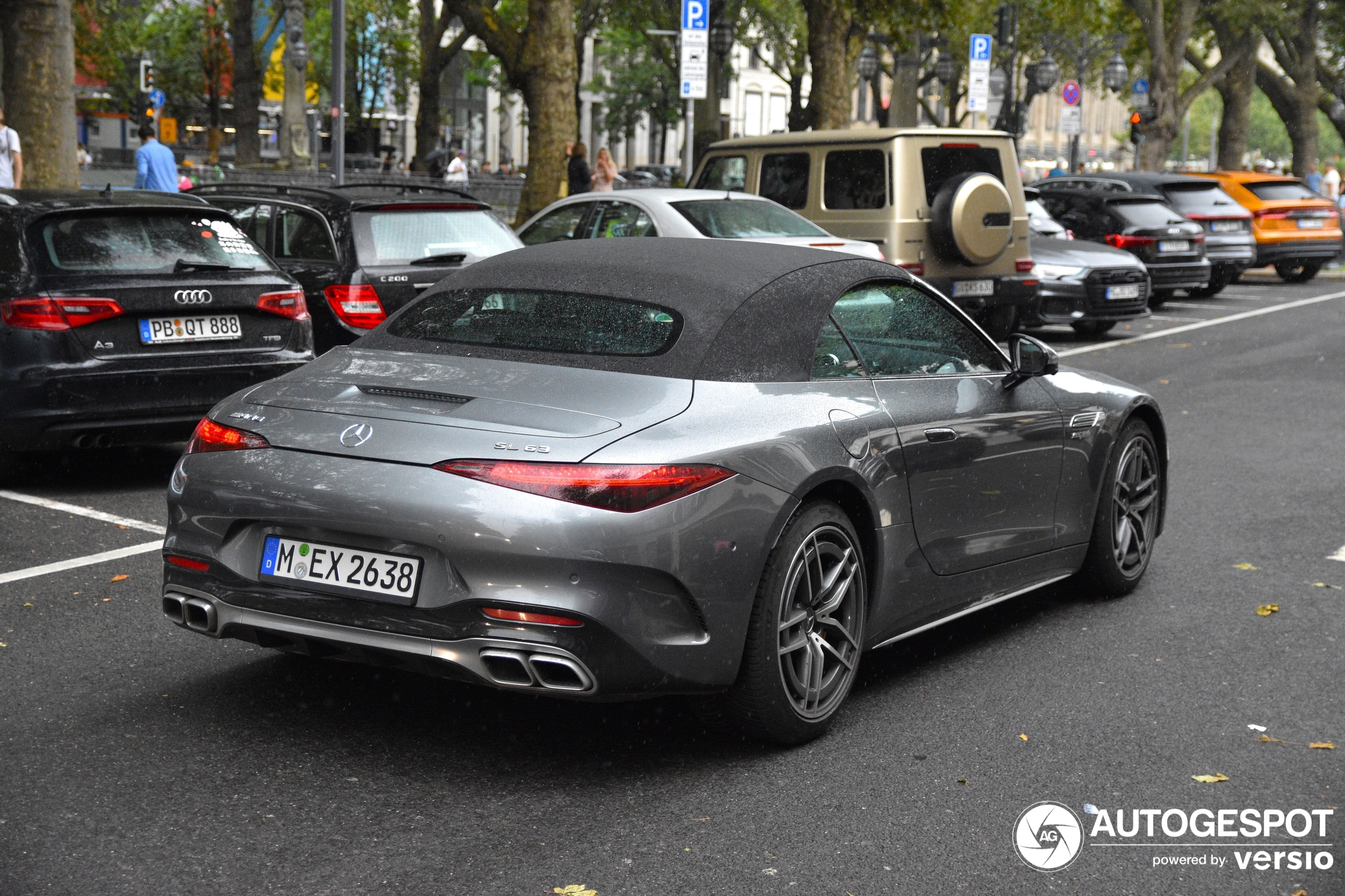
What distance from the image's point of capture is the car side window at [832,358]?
4.88m

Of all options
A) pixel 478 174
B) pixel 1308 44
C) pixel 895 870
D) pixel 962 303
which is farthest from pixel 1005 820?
pixel 478 174

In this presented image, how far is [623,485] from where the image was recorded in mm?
4090

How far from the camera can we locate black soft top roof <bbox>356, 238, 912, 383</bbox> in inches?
182

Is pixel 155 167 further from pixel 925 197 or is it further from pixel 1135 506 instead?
pixel 1135 506

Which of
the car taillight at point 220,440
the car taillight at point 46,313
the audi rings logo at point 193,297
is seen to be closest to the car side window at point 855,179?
the audi rings logo at point 193,297

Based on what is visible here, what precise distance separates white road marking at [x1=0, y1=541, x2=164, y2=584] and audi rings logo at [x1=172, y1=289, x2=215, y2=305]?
1599mm

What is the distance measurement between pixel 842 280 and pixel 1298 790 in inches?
76.9

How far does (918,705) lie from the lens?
5.11m

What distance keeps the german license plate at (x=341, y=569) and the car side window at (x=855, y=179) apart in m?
10.4

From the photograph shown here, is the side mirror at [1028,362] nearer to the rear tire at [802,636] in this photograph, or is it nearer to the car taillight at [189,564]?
the rear tire at [802,636]

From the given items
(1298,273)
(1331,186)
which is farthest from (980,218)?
(1331,186)

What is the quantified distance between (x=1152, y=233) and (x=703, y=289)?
1669 cm

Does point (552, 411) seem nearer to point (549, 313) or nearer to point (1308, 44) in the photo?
point (549, 313)

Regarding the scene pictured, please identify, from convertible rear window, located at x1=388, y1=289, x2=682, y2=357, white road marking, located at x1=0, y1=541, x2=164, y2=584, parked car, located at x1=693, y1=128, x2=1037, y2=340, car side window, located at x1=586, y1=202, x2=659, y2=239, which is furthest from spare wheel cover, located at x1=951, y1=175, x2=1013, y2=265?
convertible rear window, located at x1=388, y1=289, x2=682, y2=357
